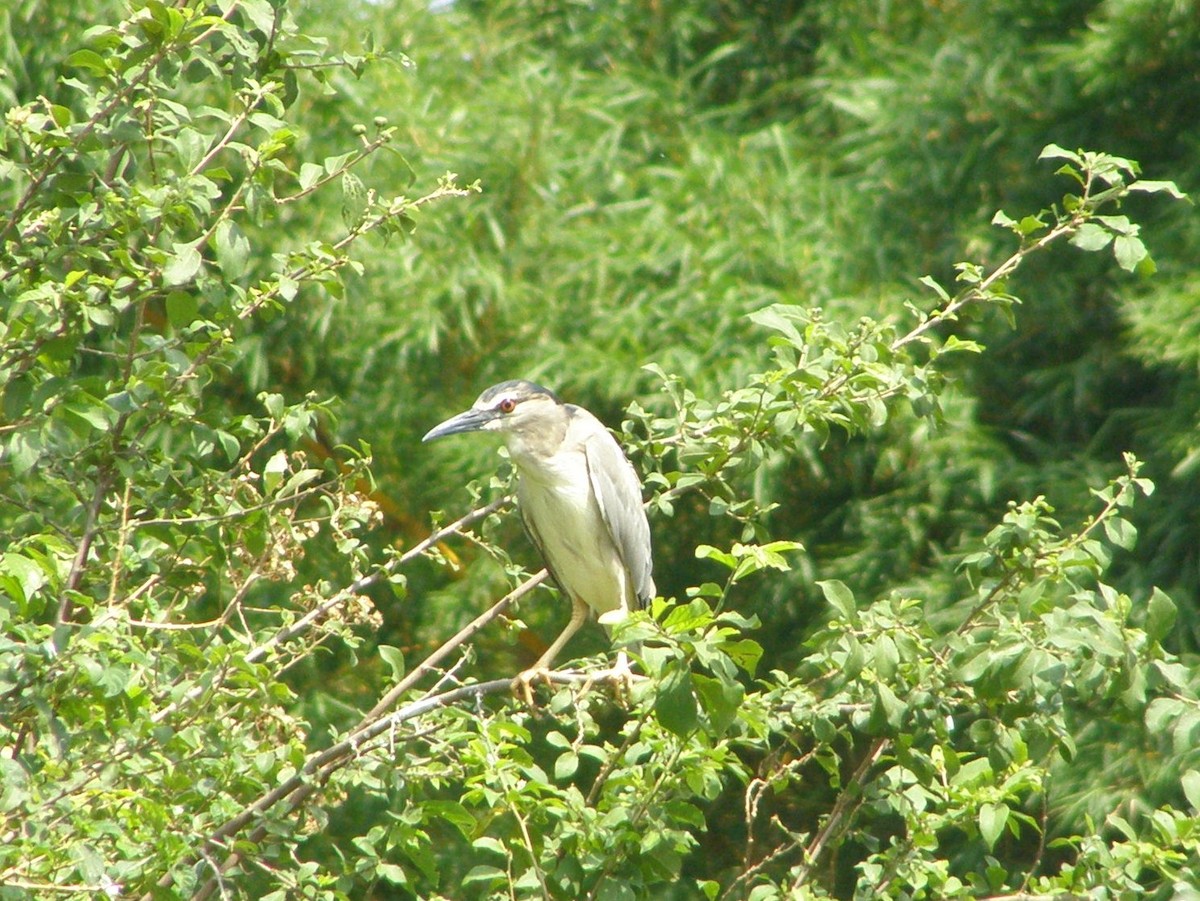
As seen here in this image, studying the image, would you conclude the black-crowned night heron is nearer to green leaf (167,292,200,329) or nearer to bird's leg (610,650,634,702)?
bird's leg (610,650,634,702)

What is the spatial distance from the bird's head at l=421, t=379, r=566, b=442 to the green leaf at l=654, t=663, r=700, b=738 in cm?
183

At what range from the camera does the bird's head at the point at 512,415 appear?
12.1 feet

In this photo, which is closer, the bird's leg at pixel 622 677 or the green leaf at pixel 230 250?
the green leaf at pixel 230 250

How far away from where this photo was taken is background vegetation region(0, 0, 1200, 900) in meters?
2.21

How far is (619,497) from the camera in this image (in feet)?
12.5

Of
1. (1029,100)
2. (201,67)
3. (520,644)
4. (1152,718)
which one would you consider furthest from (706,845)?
(201,67)

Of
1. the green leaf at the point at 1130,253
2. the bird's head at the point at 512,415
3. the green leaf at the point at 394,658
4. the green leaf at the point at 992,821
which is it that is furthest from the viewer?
the bird's head at the point at 512,415

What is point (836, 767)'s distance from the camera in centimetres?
262

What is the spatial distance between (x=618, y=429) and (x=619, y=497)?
1413 millimetres

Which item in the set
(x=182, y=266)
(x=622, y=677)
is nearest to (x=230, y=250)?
(x=182, y=266)

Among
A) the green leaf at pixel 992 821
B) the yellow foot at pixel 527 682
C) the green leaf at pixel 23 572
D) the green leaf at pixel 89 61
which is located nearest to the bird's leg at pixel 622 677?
the yellow foot at pixel 527 682

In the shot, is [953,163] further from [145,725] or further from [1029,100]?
[145,725]

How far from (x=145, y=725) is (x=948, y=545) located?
11.9 feet

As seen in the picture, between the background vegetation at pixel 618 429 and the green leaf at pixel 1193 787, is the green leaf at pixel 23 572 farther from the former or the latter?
the green leaf at pixel 1193 787
